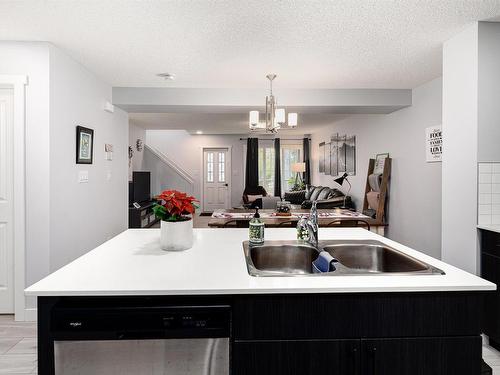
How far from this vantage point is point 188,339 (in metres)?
1.20

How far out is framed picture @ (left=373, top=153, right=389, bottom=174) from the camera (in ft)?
18.3

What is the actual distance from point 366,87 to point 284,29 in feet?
7.49

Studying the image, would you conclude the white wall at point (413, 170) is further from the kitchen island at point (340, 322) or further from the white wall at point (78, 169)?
the white wall at point (78, 169)

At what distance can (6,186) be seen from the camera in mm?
3072

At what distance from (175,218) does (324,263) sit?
0.75 m

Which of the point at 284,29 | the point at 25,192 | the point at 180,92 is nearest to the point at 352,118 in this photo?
the point at 180,92

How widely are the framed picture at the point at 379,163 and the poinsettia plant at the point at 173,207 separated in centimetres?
458

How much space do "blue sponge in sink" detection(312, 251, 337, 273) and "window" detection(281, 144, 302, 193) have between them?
890cm

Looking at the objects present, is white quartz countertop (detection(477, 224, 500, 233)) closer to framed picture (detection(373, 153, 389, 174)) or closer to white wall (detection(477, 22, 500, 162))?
white wall (detection(477, 22, 500, 162))

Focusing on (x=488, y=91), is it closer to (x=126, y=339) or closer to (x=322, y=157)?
(x=126, y=339)

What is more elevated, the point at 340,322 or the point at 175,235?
the point at 175,235

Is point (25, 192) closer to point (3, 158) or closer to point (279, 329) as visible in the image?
point (3, 158)

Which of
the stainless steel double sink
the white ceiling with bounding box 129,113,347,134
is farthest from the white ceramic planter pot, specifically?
the white ceiling with bounding box 129,113,347,134

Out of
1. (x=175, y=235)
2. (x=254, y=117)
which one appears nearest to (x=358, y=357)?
(x=175, y=235)
